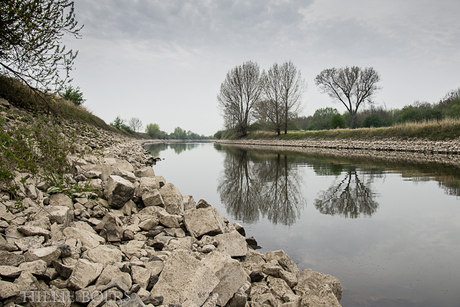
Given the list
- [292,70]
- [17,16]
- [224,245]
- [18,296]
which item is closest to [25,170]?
[18,296]

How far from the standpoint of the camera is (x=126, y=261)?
2.54 metres

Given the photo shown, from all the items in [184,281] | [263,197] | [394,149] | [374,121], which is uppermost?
[374,121]

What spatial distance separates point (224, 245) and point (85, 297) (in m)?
1.72

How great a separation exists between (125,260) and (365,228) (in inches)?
159

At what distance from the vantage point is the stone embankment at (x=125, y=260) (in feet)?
6.43

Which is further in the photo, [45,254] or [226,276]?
[226,276]

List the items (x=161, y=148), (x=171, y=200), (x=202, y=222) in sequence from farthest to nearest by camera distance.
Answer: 1. (x=161, y=148)
2. (x=171, y=200)
3. (x=202, y=222)

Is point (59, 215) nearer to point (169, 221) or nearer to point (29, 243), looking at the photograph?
point (29, 243)

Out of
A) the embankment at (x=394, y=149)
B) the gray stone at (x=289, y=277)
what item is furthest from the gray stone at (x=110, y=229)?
the embankment at (x=394, y=149)

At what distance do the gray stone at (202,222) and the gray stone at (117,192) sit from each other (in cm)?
97

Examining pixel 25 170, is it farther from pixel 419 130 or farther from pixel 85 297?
pixel 419 130

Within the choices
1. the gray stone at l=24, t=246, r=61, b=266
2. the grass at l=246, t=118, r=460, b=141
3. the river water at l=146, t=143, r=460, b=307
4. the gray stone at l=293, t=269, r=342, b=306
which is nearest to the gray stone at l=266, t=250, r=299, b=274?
the gray stone at l=293, t=269, r=342, b=306

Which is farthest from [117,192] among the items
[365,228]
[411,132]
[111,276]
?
[411,132]

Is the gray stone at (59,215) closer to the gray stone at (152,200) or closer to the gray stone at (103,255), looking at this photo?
the gray stone at (103,255)
